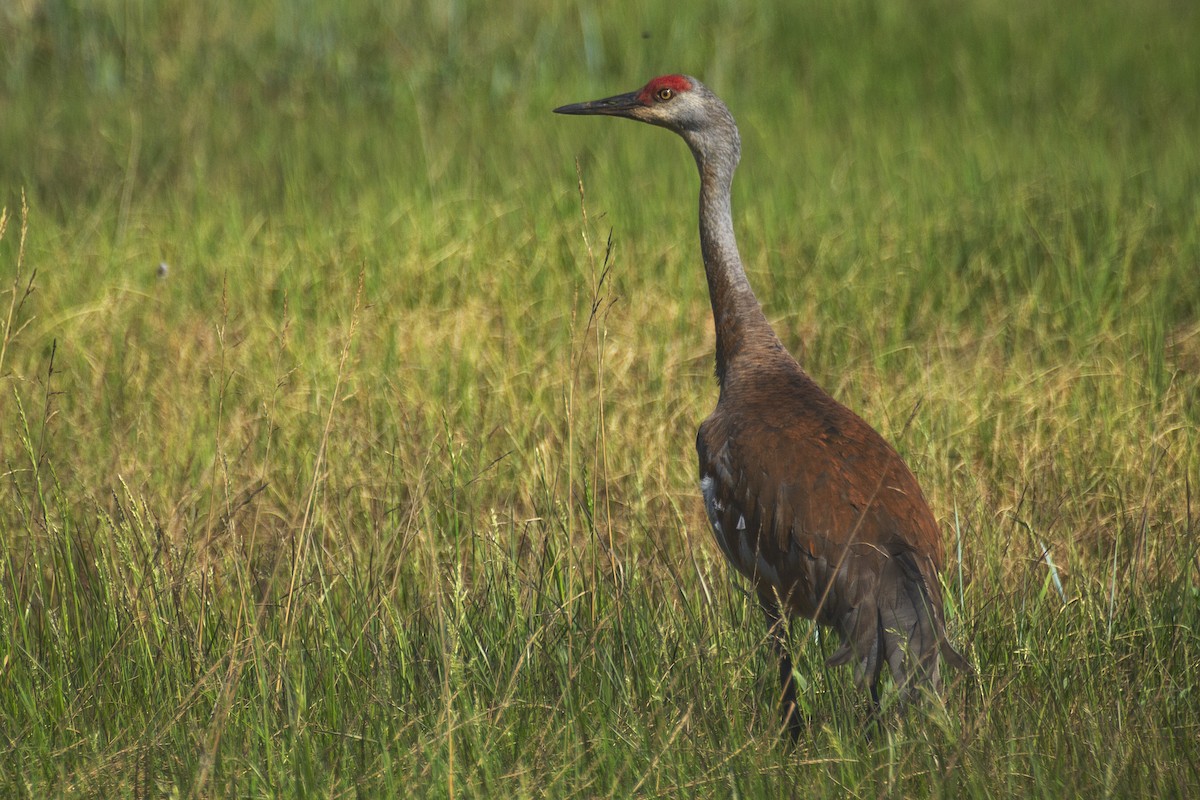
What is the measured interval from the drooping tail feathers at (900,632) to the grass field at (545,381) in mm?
104

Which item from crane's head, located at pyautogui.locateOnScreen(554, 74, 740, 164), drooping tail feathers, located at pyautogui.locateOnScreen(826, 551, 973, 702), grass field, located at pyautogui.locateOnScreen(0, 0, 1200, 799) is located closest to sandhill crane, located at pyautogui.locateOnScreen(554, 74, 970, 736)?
drooping tail feathers, located at pyautogui.locateOnScreen(826, 551, 973, 702)

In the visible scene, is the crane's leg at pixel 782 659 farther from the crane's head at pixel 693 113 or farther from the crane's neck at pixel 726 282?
the crane's head at pixel 693 113

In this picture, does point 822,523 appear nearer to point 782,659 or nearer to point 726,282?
point 782,659

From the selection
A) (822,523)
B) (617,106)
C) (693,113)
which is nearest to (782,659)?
(822,523)

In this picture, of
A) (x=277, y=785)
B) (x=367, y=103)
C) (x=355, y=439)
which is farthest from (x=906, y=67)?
(x=277, y=785)

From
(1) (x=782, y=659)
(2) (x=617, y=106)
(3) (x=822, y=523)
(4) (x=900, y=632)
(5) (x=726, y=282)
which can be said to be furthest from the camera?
(2) (x=617, y=106)

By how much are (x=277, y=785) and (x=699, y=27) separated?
7047 millimetres

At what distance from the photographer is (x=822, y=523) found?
10.8 ft

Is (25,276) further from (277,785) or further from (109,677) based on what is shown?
(277,785)

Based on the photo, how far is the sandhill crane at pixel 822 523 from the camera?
10.2 feet

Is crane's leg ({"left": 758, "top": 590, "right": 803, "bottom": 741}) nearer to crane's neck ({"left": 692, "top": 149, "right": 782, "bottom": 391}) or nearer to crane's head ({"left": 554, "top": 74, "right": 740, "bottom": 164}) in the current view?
crane's neck ({"left": 692, "top": 149, "right": 782, "bottom": 391})

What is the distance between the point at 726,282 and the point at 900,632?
145 cm

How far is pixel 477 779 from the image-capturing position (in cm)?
279

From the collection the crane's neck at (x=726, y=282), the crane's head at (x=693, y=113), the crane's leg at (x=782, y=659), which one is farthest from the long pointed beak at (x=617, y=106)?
the crane's leg at (x=782, y=659)
